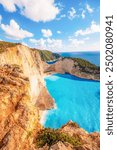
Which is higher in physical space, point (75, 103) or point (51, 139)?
point (75, 103)

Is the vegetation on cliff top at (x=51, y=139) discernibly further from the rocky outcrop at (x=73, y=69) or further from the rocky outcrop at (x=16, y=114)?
the rocky outcrop at (x=73, y=69)

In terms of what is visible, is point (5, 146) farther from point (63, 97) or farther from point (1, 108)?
point (63, 97)

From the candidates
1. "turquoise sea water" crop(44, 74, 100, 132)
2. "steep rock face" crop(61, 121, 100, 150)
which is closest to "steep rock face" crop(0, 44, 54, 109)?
"turquoise sea water" crop(44, 74, 100, 132)

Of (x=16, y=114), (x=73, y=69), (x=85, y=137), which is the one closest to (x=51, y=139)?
(x=16, y=114)

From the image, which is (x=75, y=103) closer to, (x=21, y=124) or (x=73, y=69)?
(x=21, y=124)

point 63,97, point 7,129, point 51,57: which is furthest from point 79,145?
point 51,57

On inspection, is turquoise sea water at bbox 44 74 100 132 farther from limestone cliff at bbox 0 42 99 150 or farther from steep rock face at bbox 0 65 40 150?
steep rock face at bbox 0 65 40 150

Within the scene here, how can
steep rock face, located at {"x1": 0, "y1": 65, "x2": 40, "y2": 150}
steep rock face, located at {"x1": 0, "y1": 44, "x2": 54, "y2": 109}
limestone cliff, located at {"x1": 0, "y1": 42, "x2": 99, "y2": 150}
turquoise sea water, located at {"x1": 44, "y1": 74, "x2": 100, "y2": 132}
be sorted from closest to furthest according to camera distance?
steep rock face, located at {"x1": 0, "y1": 65, "x2": 40, "y2": 150}
limestone cliff, located at {"x1": 0, "y1": 42, "x2": 99, "y2": 150}
steep rock face, located at {"x1": 0, "y1": 44, "x2": 54, "y2": 109}
turquoise sea water, located at {"x1": 44, "y1": 74, "x2": 100, "y2": 132}
